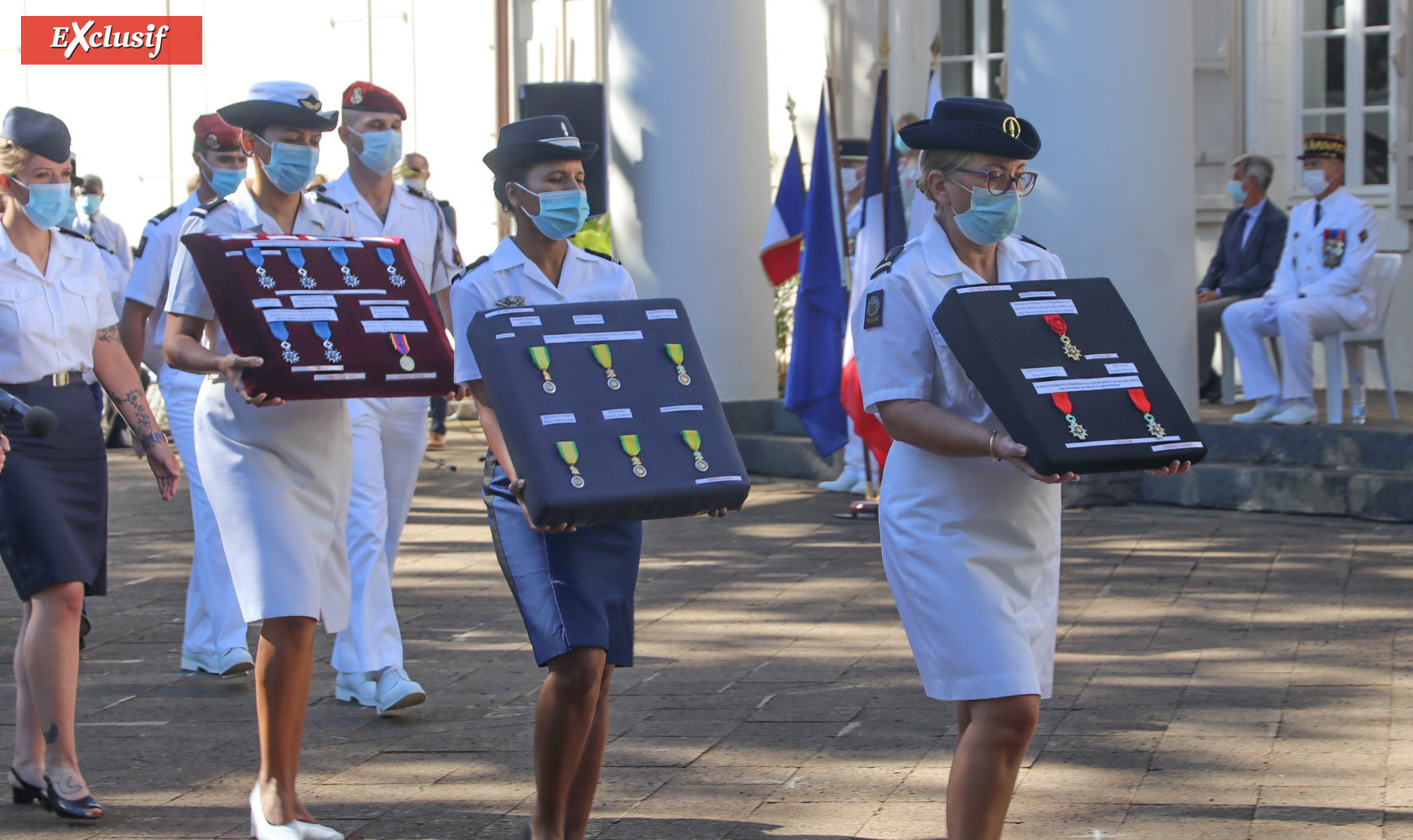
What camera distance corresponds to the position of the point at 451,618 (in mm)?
7695

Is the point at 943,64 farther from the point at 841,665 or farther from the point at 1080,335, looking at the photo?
the point at 1080,335

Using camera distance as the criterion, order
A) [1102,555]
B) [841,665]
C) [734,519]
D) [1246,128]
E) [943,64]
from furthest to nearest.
Answer: [943,64], [1246,128], [734,519], [1102,555], [841,665]

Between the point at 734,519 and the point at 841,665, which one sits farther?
the point at 734,519

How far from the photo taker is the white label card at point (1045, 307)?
3650 millimetres

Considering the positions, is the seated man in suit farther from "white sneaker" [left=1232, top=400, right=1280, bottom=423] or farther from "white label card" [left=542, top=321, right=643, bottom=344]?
"white label card" [left=542, top=321, right=643, bottom=344]

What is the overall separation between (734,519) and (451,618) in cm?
306

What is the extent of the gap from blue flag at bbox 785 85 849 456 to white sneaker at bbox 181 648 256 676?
5114mm

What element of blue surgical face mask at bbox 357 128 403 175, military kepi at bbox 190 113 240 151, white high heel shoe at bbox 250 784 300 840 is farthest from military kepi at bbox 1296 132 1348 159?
white high heel shoe at bbox 250 784 300 840

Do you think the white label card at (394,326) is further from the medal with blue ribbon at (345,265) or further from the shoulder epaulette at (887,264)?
the shoulder epaulette at (887,264)

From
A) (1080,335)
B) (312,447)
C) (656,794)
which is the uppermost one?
(1080,335)

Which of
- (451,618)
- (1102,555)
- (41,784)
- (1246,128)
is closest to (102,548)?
(41,784)

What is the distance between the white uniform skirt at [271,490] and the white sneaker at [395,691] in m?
1.30

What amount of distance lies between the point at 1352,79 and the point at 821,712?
1121 cm

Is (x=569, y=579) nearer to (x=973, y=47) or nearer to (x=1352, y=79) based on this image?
(x=1352, y=79)
